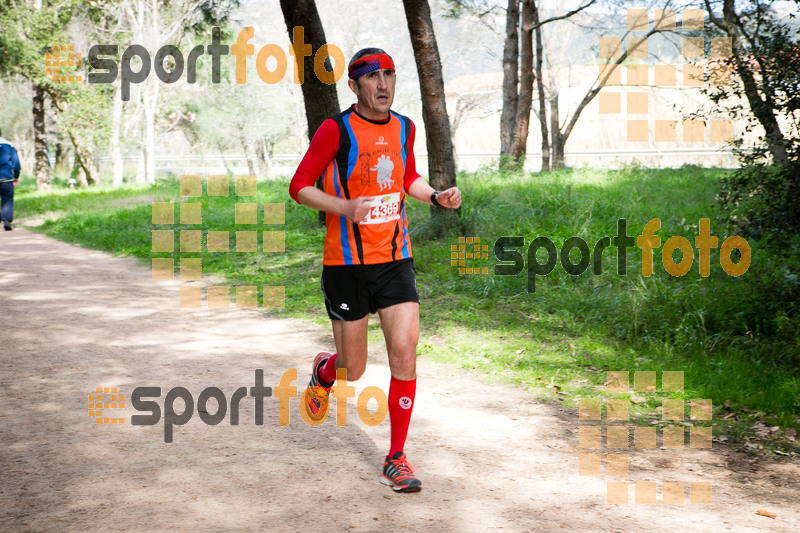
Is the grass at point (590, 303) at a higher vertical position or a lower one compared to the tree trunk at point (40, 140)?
lower

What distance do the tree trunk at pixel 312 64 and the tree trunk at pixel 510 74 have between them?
8.67 metres

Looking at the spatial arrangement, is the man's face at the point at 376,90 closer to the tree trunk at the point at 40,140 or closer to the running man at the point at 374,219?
the running man at the point at 374,219

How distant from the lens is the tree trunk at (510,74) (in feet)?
67.4

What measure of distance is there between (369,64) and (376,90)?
15 cm

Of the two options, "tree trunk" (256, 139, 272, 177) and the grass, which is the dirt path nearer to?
the grass

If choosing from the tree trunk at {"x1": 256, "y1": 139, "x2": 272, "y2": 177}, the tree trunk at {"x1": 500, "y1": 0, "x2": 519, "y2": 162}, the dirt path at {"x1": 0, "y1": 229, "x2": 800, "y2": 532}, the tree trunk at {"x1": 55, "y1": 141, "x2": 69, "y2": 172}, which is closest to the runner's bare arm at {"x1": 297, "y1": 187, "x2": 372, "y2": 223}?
the dirt path at {"x1": 0, "y1": 229, "x2": 800, "y2": 532}

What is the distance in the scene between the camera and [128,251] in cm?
1402

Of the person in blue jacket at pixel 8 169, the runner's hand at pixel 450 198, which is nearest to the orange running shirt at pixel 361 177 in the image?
the runner's hand at pixel 450 198

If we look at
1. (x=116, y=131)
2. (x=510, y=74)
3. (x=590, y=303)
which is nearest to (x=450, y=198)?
(x=590, y=303)

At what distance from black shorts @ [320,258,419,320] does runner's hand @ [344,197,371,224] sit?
449 mm

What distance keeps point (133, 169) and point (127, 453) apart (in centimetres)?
5849

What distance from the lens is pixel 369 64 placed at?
402cm

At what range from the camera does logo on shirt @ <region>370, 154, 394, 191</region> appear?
409 centimetres

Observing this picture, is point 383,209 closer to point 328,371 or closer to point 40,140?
point 328,371
